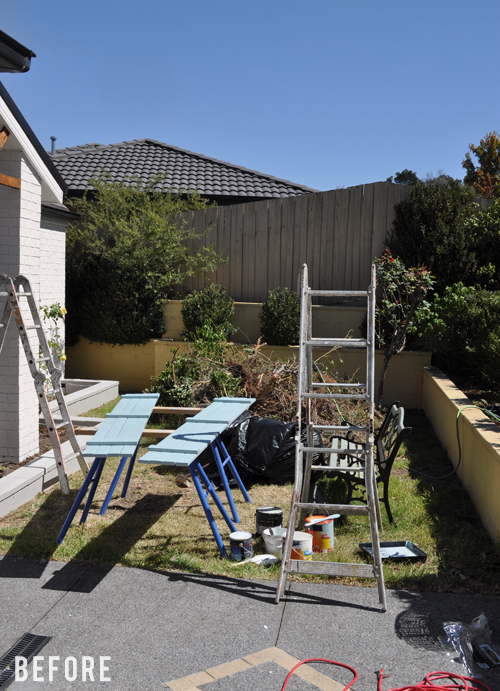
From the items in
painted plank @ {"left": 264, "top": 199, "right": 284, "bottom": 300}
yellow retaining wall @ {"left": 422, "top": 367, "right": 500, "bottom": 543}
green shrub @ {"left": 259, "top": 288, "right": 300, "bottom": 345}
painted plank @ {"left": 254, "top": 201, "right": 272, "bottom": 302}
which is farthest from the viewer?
painted plank @ {"left": 254, "top": 201, "right": 272, "bottom": 302}

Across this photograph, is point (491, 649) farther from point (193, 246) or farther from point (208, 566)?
point (193, 246)

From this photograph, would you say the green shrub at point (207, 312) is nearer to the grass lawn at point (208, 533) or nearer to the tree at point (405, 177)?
the grass lawn at point (208, 533)

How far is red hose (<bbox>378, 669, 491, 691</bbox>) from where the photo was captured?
2.86 m

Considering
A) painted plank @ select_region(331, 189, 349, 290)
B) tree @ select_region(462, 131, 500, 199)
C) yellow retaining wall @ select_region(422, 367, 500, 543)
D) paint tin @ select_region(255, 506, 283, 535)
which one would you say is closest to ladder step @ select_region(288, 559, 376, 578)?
paint tin @ select_region(255, 506, 283, 535)

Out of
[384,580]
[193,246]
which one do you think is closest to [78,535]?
[384,580]

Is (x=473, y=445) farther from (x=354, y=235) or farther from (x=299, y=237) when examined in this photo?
(x=299, y=237)

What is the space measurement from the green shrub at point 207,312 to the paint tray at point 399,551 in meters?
5.88

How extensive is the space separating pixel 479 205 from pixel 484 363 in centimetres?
336

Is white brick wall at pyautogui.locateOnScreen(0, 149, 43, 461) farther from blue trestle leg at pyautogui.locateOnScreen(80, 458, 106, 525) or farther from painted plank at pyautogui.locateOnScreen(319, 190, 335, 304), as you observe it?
painted plank at pyautogui.locateOnScreen(319, 190, 335, 304)

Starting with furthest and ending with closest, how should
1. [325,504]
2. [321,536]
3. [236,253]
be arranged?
[236,253]
[321,536]
[325,504]

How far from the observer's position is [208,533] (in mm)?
4832

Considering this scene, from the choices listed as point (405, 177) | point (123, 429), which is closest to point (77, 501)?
point (123, 429)

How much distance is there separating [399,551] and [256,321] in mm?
6202

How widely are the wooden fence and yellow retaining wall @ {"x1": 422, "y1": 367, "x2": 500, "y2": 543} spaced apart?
2.81 m
